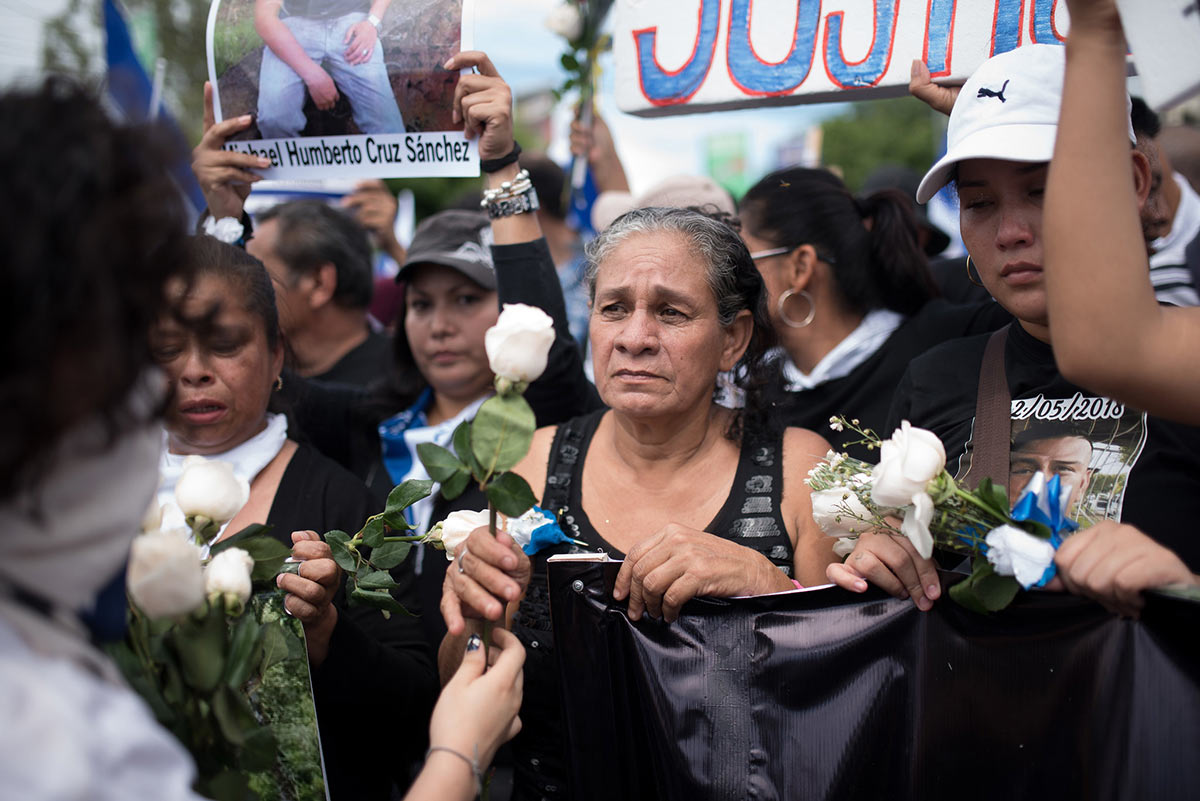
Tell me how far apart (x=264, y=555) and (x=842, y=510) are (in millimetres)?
1164

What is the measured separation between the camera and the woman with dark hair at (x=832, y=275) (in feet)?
11.7

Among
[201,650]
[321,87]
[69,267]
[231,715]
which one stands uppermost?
[321,87]

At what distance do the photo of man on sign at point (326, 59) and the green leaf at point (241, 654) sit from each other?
182 cm

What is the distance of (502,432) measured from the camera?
5.13 feet

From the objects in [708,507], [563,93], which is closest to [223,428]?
[708,507]

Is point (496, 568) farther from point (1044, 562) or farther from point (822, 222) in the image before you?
point (822, 222)

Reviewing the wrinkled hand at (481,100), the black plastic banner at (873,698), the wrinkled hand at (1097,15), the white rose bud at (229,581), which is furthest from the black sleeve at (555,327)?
the wrinkled hand at (1097,15)

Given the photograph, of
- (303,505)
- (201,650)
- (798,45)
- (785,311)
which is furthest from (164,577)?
(785,311)

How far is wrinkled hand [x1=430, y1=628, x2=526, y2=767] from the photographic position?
155 centimetres

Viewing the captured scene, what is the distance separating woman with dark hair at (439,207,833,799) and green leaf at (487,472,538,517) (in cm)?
64

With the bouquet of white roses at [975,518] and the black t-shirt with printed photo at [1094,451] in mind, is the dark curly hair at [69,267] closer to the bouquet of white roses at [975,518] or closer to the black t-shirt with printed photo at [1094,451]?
the bouquet of white roses at [975,518]

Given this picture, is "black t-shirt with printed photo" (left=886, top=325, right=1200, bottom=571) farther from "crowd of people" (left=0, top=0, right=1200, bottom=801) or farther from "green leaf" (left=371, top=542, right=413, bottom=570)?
"green leaf" (left=371, top=542, right=413, bottom=570)

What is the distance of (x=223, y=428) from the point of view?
2.69 m

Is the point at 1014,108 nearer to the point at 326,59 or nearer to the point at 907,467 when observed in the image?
the point at 907,467
